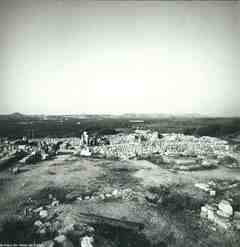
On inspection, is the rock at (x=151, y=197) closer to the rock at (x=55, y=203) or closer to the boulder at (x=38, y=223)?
the rock at (x=55, y=203)

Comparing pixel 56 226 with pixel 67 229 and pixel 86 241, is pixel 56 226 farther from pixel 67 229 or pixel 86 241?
pixel 86 241

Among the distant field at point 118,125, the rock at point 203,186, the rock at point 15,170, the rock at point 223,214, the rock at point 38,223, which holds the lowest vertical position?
the rock at point 38,223

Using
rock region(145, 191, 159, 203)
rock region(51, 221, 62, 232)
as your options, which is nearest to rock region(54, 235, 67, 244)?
rock region(51, 221, 62, 232)

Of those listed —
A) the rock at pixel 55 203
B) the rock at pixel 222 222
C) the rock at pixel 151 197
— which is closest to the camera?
the rock at pixel 222 222

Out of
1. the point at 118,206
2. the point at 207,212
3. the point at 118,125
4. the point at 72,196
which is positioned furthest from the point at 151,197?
the point at 118,125

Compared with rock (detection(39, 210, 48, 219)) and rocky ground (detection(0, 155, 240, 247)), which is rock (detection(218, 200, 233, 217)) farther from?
rock (detection(39, 210, 48, 219))

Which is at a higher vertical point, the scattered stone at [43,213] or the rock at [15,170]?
the rock at [15,170]

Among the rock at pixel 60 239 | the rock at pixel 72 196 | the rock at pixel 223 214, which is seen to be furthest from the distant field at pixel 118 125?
the rock at pixel 60 239

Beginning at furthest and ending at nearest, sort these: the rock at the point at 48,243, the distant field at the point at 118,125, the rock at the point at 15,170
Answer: the distant field at the point at 118,125, the rock at the point at 15,170, the rock at the point at 48,243

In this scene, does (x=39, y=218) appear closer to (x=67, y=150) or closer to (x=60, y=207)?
(x=60, y=207)
